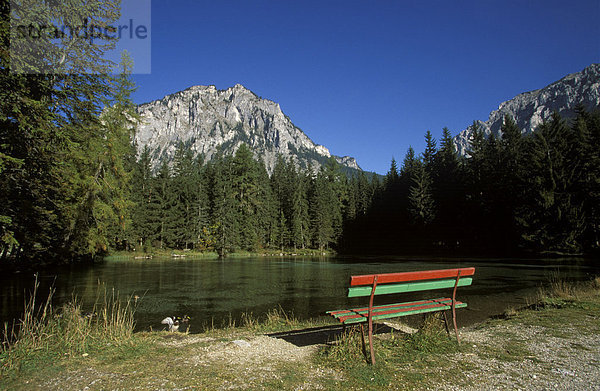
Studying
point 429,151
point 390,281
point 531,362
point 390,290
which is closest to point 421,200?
point 429,151

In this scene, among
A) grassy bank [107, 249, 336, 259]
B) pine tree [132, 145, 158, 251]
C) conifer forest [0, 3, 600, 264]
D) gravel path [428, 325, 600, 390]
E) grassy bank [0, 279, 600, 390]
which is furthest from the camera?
pine tree [132, 145, 158, 251]

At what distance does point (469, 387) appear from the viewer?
4.21 meters

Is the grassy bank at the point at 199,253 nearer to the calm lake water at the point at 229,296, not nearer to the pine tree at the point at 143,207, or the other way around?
the pine tree at the point at 143,207

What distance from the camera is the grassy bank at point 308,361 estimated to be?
4414 mm

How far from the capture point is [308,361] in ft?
17.5

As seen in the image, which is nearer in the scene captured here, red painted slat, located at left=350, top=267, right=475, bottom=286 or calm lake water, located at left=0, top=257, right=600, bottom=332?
red painted slat, located at left=350, top=267, right=475, bottom=286

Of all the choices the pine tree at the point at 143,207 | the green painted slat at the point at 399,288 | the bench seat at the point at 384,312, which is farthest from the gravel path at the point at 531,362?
the pine tree at the point at 143,207

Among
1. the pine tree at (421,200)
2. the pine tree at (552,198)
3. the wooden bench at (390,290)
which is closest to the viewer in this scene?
the wooden bench at (390,290)

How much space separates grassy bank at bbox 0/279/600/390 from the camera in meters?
4.41

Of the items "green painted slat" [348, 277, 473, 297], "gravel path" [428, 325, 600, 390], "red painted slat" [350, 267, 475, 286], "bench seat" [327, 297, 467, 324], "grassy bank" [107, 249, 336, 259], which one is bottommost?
"grassy bank" [107, 249, 336, 259]

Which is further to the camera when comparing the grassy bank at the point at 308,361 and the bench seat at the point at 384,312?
the bench seat at the point at 384,312

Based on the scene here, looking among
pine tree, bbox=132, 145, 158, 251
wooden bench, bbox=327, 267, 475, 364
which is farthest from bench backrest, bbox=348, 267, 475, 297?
pine tree, bbox=132, 145, 158, 251

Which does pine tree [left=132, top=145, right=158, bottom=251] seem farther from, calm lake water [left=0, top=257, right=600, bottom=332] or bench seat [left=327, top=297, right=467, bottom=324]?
bench seat [left=327, top=297, right=467, bottom=324]

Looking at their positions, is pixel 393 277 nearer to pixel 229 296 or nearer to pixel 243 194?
pixel 229 296
